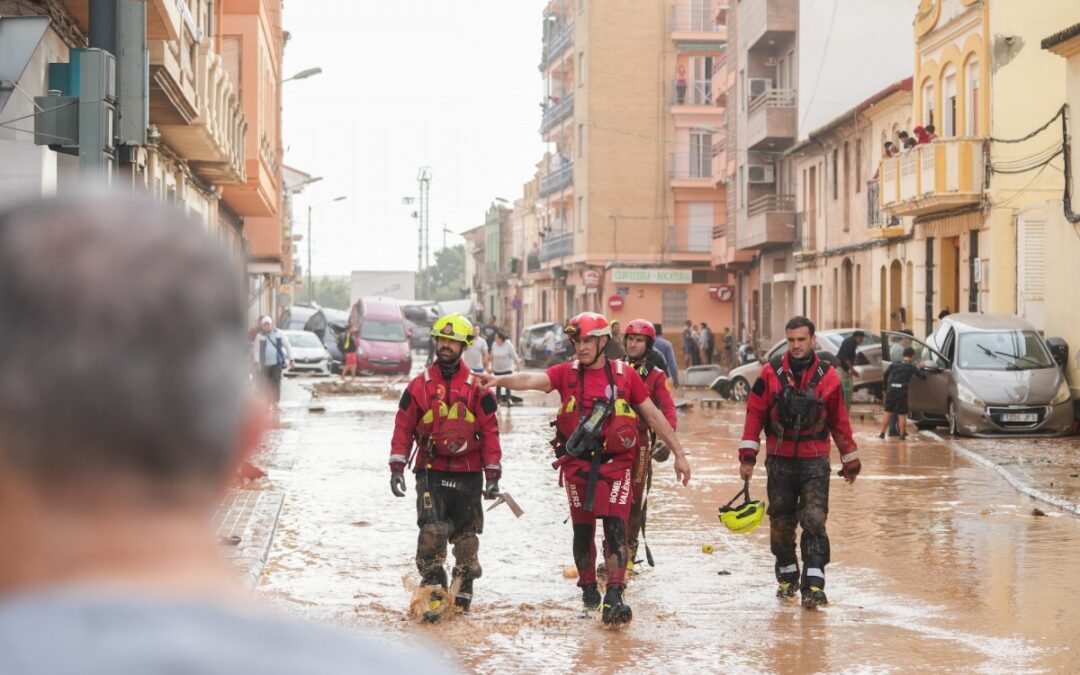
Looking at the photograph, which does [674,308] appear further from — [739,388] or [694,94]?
[739,388]

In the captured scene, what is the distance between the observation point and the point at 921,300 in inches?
1489

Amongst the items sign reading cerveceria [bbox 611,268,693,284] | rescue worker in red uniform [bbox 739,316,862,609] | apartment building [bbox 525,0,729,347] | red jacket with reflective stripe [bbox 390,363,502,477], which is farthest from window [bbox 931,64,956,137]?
apartment building [bbox 525,0,729,347]

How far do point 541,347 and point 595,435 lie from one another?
4931 centimetres

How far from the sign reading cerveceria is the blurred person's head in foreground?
220ft

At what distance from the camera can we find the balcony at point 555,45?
77.8 m

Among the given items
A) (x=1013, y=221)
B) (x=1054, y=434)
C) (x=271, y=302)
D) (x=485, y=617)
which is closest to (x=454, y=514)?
(x=485, y=617)

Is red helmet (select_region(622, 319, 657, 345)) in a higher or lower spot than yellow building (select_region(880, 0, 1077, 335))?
lower

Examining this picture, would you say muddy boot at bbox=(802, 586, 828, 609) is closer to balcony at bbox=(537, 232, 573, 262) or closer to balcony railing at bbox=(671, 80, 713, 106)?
balcony railing at bbox=(671, 80, 713, 106)

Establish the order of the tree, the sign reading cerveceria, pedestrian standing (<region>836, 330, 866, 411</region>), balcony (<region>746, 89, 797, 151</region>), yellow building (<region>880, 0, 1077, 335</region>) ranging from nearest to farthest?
1. pedestrian standing (<region>836, 330, 866, 411</region>)
2. yellow building (<region>880, 0, 1077, 335</region>)
3. balcony (<region>746, 89, 797, 151</region>)
4. the sign reading cerveceria
5. the tree

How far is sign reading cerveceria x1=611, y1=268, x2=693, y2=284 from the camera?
6831cm

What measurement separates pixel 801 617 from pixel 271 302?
55917mm

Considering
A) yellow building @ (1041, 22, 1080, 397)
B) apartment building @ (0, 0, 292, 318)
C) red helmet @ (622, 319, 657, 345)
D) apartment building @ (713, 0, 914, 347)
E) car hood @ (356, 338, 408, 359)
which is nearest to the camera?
red helmet @ (622, 319, 657, 345)

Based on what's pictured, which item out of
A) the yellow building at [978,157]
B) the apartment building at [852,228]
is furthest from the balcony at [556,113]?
the yellow building at [978,157]

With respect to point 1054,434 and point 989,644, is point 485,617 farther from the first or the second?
point 1054,434
